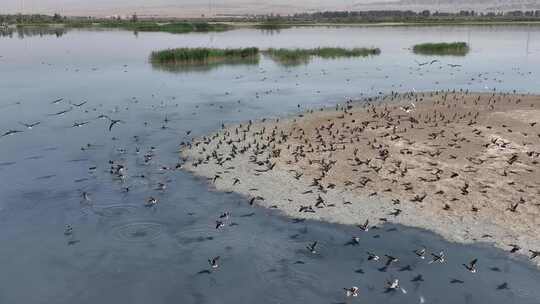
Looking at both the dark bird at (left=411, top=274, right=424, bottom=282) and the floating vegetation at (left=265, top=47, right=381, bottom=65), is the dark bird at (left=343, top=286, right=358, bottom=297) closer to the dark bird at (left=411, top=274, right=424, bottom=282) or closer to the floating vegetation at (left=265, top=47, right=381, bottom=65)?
the dark bird at (left=411, top=274, right=424, bottom=282)

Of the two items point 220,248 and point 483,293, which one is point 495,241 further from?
point 220,248

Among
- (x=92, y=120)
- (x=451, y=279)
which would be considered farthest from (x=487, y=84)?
(x=451, y=279)

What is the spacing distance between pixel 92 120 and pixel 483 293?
93.4ft

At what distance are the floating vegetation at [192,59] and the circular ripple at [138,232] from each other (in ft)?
150

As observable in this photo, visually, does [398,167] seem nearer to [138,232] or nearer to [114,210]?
[138,232]

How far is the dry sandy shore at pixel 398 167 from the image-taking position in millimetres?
20688

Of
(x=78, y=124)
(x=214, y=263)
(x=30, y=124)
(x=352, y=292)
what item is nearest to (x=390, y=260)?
(x=352, y=292)

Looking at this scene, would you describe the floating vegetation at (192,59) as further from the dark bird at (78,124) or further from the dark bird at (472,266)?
the dark bird at (472,266)

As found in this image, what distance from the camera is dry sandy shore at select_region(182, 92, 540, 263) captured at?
67.9ft

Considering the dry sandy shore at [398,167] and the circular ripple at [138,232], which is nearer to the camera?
the circular ripple at [138,232]

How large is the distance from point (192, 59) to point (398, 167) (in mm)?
49096

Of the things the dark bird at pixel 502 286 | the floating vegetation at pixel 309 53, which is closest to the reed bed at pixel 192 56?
the floating vegetation at pixel 309 53

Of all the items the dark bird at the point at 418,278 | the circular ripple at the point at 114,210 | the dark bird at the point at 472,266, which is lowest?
the dark bird at the point at 418,278

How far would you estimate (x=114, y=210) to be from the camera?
22.0m
